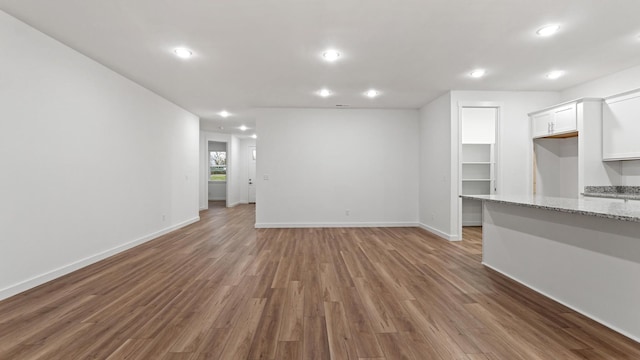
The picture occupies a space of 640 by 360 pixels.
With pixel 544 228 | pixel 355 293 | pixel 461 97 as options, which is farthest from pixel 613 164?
pixel 355 293

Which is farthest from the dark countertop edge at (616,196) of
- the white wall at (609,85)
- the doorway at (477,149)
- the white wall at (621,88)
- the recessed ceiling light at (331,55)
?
the recessed ceiling light at (331,55)

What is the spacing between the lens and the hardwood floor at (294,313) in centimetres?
169

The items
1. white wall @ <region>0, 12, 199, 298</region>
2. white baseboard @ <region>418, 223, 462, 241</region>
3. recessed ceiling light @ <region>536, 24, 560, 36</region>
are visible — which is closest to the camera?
white wall @ <region>0, 12, 199, 298</region>

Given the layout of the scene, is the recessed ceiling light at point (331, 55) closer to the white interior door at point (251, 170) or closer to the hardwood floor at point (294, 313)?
the hardwood floor at point (294, 313)

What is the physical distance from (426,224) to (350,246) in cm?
229

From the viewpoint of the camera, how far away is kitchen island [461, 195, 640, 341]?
1.83 metres

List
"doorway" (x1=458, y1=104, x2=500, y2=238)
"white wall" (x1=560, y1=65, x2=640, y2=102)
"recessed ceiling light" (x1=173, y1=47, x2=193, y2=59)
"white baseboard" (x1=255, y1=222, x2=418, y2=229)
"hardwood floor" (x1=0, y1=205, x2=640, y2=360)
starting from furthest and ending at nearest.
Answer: "doorway" (x1=458, y1=104, x2=500, y2=238), "white baseboard" (x1=255, y1=222, x2=418, y2=229), "white wall" (x1=560, y1=65, x2=640, y2=102), "recessed ceiling light" (x1=173, y1=47, x2=193, y2=59), "hardwood floor" (x1=0, y1=205, x2=640, y2=360)

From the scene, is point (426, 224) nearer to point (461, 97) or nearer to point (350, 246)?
point (350, 246)

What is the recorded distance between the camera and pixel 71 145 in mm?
3129

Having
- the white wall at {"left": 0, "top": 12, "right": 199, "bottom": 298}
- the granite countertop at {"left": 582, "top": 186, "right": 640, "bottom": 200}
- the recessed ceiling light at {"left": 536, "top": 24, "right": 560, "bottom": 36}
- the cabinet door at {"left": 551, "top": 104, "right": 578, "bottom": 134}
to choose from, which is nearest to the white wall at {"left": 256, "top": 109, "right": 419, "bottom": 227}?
the white wall at {"left": 0, "top": 12, "right": 199, "bottom": 298}

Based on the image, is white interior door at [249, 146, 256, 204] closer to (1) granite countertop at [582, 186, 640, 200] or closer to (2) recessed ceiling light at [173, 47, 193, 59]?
(2) recessed ceiling light at [173, 47, 193, 59]

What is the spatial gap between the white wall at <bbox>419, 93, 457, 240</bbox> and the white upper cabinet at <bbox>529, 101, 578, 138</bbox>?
148 cm

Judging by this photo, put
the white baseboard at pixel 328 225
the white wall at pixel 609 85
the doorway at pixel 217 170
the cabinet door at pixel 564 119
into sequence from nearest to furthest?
1. the white wall at pixel 609 85
2. the cabinet door at pixel 564 119
3. the white baseboard at pixel 328 225
4. the doorway at pixel 217 170

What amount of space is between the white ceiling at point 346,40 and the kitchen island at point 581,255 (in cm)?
182
